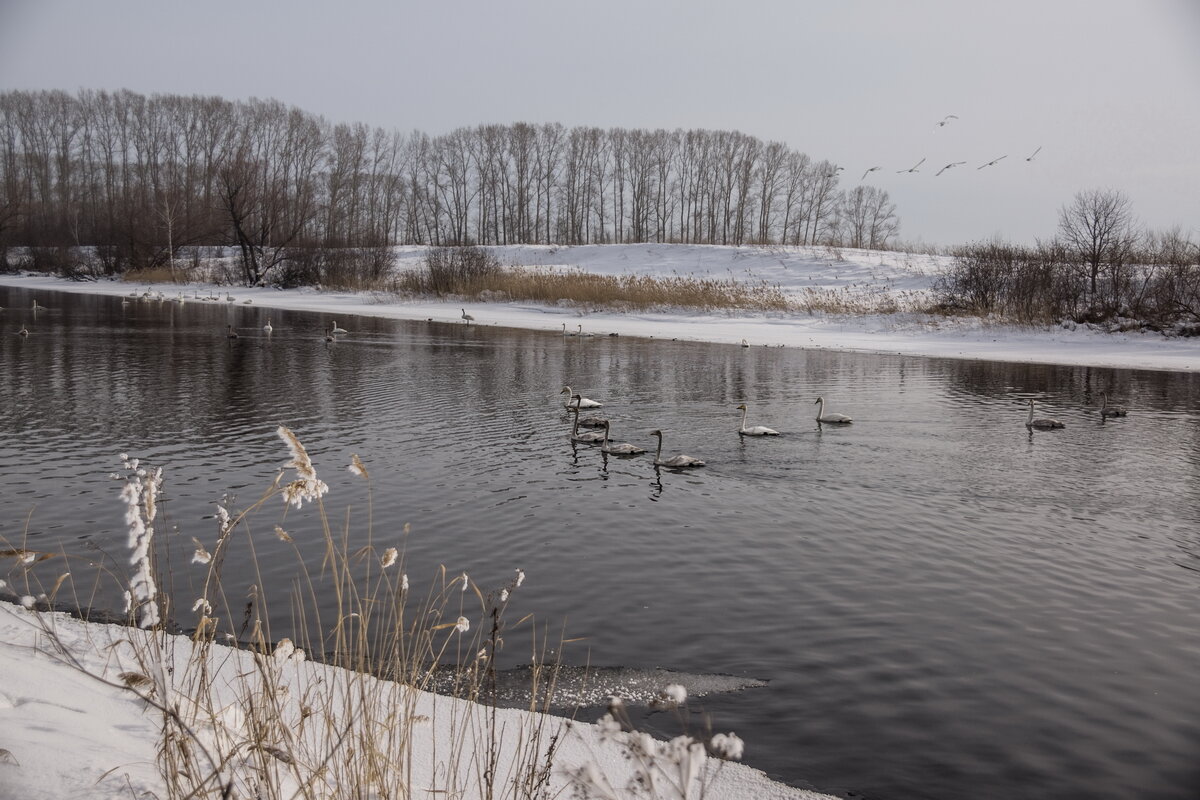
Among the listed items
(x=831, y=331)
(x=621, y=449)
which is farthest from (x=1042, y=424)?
(x=831, y=331)

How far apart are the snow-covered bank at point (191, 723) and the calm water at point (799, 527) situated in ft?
3.81

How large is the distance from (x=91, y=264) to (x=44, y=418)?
5834 cm

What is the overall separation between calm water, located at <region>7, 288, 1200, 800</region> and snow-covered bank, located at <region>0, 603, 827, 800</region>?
1162 mm

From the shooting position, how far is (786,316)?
37.6m

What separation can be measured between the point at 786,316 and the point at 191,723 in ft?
118

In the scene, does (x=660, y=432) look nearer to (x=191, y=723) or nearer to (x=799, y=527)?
(x=799, y=527)

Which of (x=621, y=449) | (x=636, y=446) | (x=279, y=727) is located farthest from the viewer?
(x=636, y=446)

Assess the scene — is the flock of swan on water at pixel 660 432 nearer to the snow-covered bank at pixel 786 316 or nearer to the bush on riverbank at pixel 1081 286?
the snow-covered bank at pixel 786 316

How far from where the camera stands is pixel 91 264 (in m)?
63.4

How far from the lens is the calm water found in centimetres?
535

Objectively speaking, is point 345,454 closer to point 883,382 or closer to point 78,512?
point 78,512

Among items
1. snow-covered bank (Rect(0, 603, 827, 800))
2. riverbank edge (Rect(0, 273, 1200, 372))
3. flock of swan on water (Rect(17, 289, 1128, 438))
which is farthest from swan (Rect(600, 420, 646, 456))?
riverbank edge (Rect(0, 273, 1200, 372))

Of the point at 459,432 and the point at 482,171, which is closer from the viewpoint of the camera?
the point at 459,432

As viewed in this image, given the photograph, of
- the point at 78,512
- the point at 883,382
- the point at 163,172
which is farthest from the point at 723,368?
the point at 163,172
